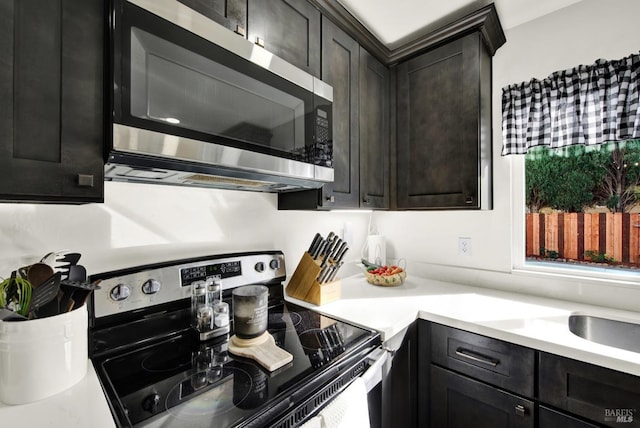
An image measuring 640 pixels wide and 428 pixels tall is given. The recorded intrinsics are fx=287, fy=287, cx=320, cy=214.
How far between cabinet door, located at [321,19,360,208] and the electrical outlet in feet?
2.68

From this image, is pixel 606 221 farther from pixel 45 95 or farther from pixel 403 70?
pixel 45 95

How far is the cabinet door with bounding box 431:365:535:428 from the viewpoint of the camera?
1.09 metres

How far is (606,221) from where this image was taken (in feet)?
4.86

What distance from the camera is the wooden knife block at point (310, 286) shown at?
141 centimetres

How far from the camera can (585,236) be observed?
1.54 m

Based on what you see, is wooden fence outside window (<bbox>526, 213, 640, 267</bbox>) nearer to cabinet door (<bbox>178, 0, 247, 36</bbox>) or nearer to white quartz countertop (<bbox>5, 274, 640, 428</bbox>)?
white quartz countertop (<bbox>5, 274, 640, 428</bbox>)

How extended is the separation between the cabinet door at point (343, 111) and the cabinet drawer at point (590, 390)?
102 cm

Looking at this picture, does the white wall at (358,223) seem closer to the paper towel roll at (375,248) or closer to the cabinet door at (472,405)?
the paper towel roll at (375,248)

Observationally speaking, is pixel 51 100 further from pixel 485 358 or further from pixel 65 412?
pixel 485 358

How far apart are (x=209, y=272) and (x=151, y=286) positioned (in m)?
0.23

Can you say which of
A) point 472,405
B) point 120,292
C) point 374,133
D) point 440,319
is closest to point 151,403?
point 120,292

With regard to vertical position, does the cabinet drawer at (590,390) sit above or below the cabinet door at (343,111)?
below

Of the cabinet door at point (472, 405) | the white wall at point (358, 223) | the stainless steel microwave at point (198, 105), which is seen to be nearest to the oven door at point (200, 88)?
the stainless steel microwave at point (198, 105)

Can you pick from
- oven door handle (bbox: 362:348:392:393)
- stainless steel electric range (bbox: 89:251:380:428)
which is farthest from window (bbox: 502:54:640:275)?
stainless steel electric range (bbox: 89:251:380:428)
